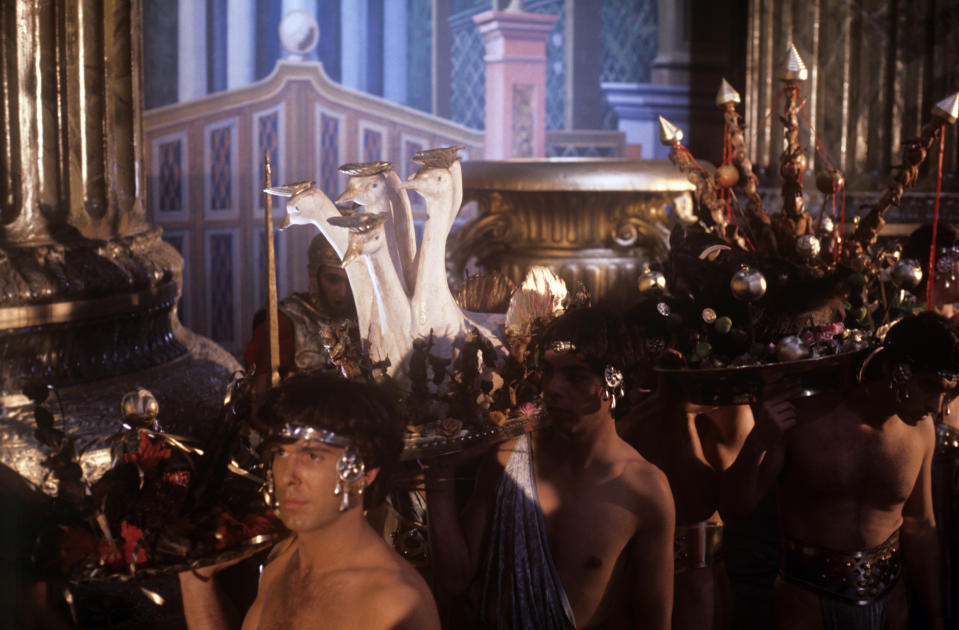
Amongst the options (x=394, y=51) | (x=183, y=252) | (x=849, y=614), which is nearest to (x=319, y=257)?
(x=849, y=614)

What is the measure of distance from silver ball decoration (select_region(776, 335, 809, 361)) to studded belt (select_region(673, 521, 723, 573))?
51 centimetres

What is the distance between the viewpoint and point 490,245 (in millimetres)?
4703

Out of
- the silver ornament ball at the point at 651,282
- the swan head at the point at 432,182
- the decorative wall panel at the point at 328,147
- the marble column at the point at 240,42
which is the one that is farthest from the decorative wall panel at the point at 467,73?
the swan head at the point at 432,182

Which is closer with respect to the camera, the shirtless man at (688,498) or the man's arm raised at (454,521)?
the man's arm raised at (454,521)

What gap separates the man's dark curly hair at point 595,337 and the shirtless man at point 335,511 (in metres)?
0.45

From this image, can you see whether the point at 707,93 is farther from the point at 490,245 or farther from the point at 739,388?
the point at 739,388

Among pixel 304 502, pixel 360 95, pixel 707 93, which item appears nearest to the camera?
pixel 304 502

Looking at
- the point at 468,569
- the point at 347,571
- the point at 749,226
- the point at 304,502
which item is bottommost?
the point at 468,569

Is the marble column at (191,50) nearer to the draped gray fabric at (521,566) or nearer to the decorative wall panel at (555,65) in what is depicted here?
the decorative wall panel at (555,65)

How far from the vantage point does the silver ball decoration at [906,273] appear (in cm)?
243

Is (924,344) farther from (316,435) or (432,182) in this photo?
(316,435)

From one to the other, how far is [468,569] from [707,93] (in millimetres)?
6299

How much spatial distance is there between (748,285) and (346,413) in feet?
3.59

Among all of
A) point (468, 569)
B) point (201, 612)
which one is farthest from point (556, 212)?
point (201, 612)
